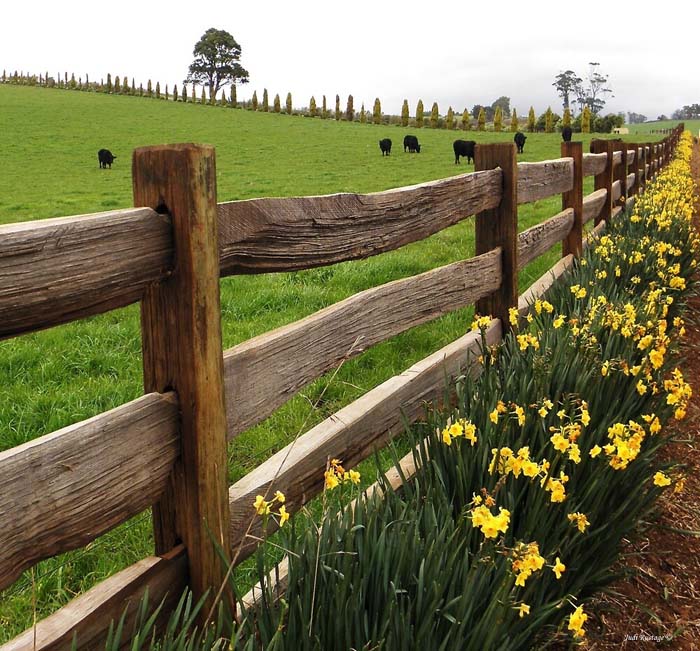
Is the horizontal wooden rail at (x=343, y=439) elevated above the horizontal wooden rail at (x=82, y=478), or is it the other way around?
the horizontal wooden rail at (x=82, y=478)

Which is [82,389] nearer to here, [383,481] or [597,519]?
[383,481]

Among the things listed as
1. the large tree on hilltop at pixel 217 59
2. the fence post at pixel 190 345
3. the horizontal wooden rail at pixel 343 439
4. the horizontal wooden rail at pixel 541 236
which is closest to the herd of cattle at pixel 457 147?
the horizontal wooden rail at pixel 541 236

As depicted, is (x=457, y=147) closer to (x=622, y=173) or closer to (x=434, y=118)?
(x=622, y=173)

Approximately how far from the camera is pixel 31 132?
35.5 m

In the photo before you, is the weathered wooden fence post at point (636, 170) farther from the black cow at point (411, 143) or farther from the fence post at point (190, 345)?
the black cow at point (411, 143)

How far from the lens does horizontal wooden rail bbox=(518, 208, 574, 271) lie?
446cm

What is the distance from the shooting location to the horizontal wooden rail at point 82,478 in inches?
51.7

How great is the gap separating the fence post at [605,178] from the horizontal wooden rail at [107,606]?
742cm

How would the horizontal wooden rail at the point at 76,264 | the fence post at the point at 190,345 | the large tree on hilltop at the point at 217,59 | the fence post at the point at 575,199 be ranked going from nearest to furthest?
the horizontal wooden rail at the point at 76,264 → the fence post at the point at 190,345 → the fence post at the point at 575,199 → the large tree on hilltop at the point at 217,59

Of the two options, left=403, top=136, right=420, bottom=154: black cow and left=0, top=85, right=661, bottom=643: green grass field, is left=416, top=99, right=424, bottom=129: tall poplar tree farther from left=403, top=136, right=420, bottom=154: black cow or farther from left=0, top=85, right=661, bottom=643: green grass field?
left=0, top=85, right=661, bottom=643: green grass field

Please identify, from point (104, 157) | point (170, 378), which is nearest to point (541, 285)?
point (170, 378)

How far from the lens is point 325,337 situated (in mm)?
2369

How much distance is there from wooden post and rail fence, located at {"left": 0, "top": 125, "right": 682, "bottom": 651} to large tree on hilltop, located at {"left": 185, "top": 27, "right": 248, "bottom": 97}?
3772 inches

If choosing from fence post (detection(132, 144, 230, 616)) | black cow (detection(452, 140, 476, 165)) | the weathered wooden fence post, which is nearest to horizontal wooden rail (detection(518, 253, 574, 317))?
fence post (detection(132, 144, 230, 616))
